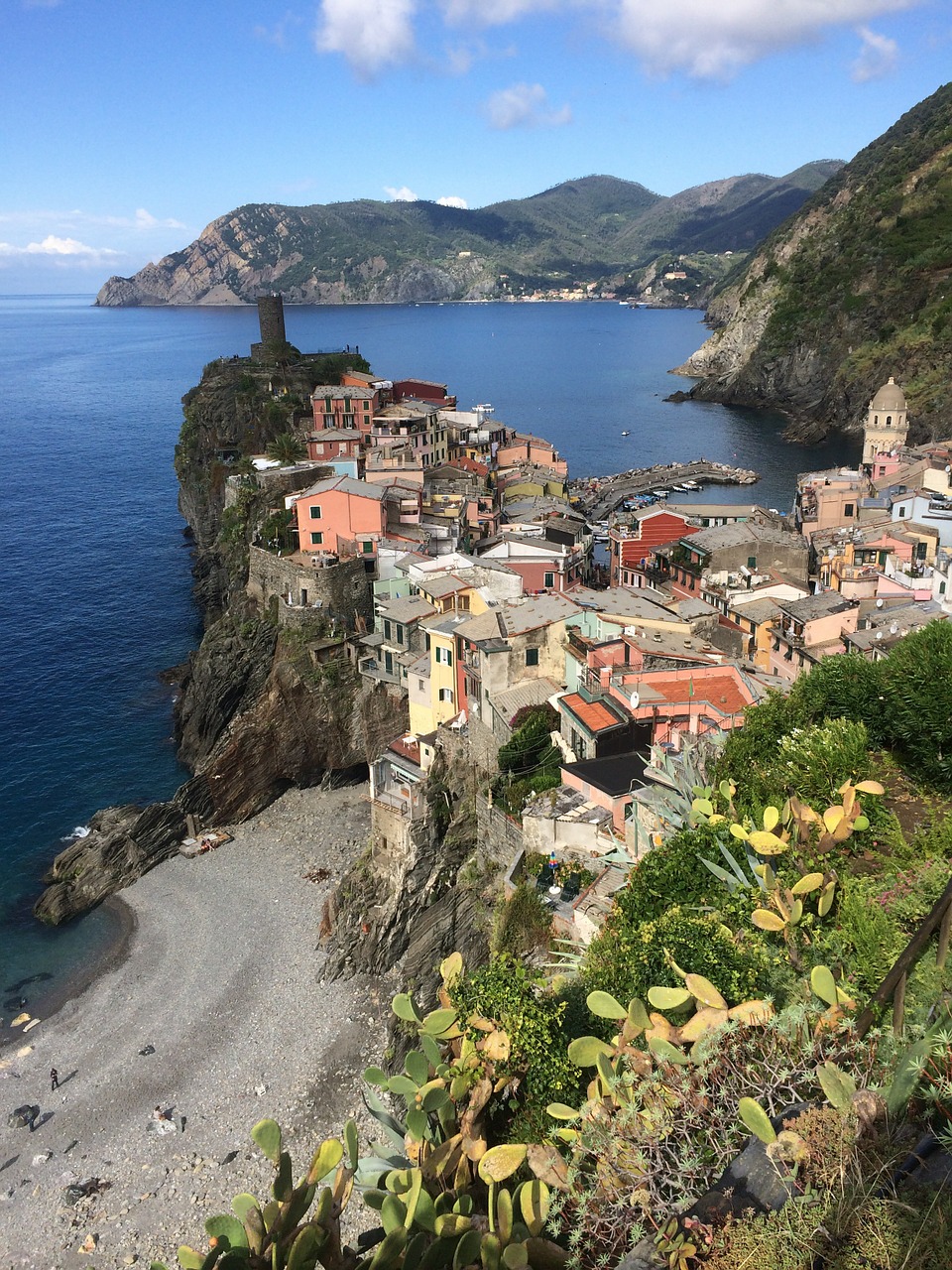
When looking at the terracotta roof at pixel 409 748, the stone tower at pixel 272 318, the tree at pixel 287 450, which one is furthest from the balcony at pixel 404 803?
the stone tower at pixel 272 318

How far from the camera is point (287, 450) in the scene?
5512 cm

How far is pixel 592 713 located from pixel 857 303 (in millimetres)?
115238

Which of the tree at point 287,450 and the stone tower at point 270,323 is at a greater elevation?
the stone tower at point 270,323

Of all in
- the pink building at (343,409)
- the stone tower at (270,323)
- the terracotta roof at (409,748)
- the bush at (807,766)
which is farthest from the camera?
the stone tower at (270,323)

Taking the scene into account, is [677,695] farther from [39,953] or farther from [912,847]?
[39,953]

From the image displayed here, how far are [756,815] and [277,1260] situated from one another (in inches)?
308

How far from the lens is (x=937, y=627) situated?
14914 millimetres

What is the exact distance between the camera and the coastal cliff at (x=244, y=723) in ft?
113

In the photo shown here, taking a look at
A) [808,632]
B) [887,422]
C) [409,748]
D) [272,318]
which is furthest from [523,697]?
[887,422]

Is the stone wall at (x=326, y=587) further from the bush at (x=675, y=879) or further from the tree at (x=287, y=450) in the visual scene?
the bush at (x=675, y=879)

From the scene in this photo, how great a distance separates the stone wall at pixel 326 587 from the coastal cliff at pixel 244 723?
0.75 feet

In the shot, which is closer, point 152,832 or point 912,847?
point 912,847

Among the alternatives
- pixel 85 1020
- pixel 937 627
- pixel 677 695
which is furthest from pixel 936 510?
pixel 85 1020

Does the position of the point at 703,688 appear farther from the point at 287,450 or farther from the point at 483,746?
the point at 287,450
